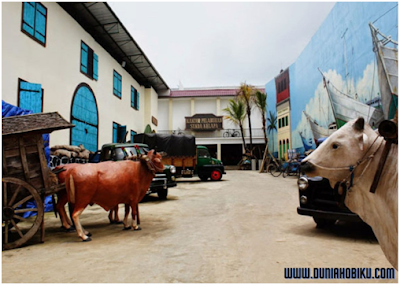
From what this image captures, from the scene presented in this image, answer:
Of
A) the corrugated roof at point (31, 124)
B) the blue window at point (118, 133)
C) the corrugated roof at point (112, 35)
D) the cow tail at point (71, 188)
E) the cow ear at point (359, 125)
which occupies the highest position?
the corrugated roof at point (112, 35)

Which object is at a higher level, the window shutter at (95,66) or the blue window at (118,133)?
the window shutter at (95,66)

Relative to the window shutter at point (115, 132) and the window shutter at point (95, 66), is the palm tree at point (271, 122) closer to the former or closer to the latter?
the window shutter at point (115, 132)

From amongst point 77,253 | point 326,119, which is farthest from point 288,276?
point 326,119

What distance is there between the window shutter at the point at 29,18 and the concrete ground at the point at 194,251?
6.33 m

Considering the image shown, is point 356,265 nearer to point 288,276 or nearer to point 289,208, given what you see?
point 288,276

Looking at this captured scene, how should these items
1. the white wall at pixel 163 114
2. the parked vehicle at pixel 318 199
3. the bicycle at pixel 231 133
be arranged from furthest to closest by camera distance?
the white wall at pixel 163 114 < the bicycle at pixel 231 133 < the parked vehicle at pixel 318 199

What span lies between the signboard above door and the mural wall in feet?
36.5

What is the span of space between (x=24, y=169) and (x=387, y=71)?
1156 centimetres

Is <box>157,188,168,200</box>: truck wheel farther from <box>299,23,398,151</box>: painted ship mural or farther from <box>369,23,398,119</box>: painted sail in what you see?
<box>369,23,398,119</box>: painted sail

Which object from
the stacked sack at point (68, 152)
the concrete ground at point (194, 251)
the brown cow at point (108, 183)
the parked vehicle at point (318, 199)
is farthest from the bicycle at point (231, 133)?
the parked vehicle at point (318, 199)

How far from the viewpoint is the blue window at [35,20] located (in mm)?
8891

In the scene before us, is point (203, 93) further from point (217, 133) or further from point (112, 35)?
point (112, 35)

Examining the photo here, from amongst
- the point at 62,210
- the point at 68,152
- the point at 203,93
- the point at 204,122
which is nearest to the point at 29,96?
the point at 68,152

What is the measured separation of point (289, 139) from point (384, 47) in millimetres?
13268
